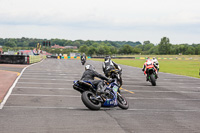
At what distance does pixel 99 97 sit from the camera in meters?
9.91

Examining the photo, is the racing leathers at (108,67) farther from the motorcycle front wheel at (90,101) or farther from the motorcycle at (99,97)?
the motorcycle front wheel at (90,101)

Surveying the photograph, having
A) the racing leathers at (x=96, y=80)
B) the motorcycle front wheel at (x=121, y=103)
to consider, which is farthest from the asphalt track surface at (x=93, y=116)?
the racing leathers at (x=96, y=80)

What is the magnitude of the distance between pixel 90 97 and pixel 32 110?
177 cm

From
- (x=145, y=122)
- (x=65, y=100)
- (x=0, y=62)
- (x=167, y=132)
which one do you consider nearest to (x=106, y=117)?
(x=145, y=122)

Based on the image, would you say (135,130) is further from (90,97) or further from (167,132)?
(90,97)

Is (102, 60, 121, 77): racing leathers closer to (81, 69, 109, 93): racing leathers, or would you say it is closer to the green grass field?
(81, 69, 109, 93): racing leathers

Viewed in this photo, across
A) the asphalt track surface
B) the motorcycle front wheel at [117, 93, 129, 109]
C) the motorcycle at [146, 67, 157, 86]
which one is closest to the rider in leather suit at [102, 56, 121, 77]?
the asphalt track surface

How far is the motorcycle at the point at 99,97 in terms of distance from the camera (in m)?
9.74

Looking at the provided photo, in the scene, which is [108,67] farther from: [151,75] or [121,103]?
[151,75]

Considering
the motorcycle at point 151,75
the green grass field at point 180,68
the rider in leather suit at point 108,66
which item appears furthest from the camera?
the green grass field at point 180,68

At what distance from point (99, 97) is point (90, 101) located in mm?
318

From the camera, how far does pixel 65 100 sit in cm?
1232

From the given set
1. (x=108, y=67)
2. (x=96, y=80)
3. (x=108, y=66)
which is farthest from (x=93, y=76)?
(x=108, y=66)

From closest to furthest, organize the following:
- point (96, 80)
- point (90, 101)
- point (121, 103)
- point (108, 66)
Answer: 1. point (90, 101)
2. point (121, 103)
3. point (96, 80)
4. point (108, 66)
